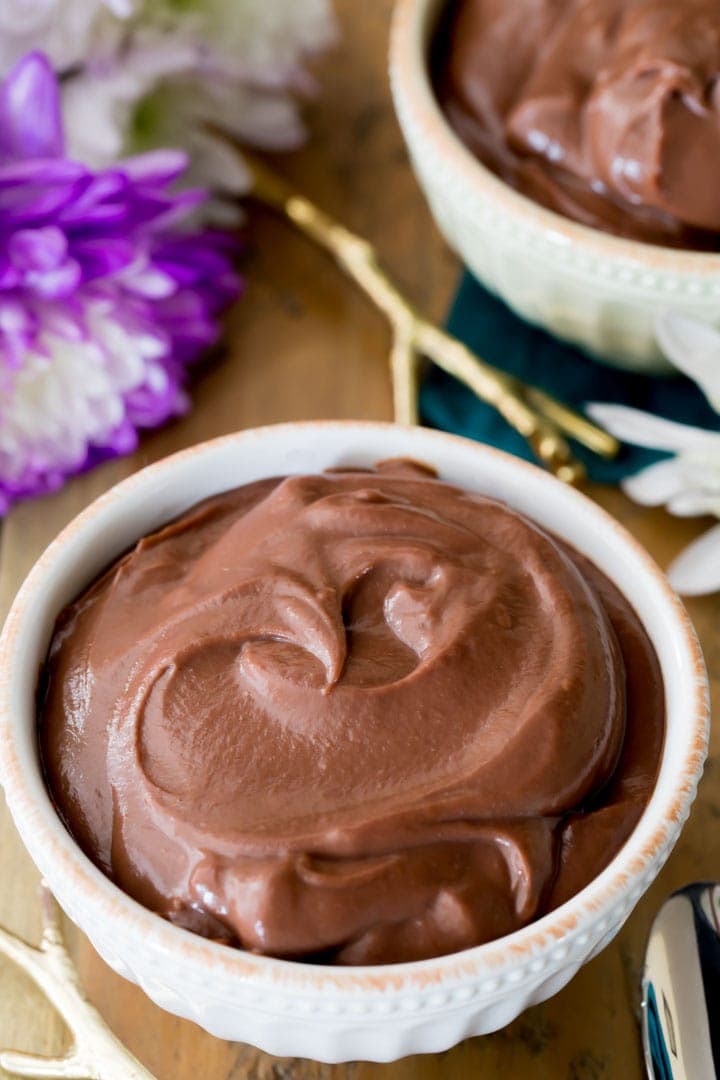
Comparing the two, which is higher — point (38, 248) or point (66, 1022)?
point (38, 248)

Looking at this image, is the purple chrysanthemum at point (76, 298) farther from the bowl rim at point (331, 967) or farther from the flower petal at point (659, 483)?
the flower petal at point (659, 483)

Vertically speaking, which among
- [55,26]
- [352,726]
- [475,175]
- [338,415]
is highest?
[55,26]

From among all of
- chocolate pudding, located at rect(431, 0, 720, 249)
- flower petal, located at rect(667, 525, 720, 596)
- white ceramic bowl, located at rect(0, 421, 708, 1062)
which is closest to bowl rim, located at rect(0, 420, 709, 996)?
white ceramic bowl, located at rect(0, 421, 708, 1062)

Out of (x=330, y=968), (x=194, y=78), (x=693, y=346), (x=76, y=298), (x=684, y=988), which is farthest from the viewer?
(x=194, y=78)

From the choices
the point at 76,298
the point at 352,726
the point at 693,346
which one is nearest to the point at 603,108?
the point at 693,346

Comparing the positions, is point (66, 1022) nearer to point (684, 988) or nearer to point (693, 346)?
point (684, 988)

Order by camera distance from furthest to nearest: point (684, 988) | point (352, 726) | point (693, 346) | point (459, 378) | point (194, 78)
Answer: point (194, 78), point (459, 378), point (693, 346), point (684, 988), point (352, 726)

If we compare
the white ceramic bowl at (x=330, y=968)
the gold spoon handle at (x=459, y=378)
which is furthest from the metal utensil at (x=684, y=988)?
the gold spoon handle at (x=459, y=378)
